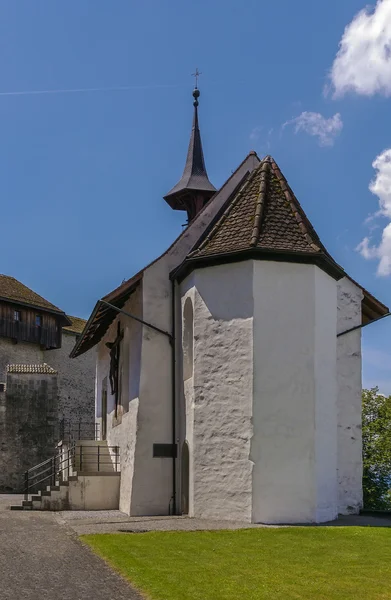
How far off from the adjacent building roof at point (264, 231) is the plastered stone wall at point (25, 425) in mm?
16762

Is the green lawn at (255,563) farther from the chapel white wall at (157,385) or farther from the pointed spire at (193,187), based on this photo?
the pointed spire at (193,187)

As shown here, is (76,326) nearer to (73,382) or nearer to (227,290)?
(73,382)

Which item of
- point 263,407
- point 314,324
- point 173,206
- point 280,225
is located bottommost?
point 263,407

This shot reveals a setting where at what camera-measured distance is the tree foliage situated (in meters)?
33.1

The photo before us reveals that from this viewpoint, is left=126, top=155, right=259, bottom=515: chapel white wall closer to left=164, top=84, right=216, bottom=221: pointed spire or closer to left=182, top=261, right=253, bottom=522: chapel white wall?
left=182, top=261, right=253, bottom=522: chapel white wall

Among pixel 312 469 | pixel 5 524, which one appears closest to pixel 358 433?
pixel 312 469

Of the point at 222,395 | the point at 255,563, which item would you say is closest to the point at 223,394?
the point at 222,395

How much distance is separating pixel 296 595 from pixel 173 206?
A: 64.3 ft

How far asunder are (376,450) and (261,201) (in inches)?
869

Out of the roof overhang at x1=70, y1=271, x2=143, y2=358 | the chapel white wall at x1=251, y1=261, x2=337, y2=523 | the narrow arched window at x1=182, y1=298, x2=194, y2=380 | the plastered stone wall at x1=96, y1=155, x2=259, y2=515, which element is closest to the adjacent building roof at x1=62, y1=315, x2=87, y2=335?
the roof overhang at x1=70, y1=271, x2=143, y2=358

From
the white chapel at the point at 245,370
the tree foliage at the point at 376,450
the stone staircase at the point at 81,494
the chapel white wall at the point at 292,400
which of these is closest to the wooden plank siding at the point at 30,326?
the tree foliage at the point at 376,450

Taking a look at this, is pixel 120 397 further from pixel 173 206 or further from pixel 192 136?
pixel 192 136

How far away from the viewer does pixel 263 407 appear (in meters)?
16.8

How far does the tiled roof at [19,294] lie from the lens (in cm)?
4503
